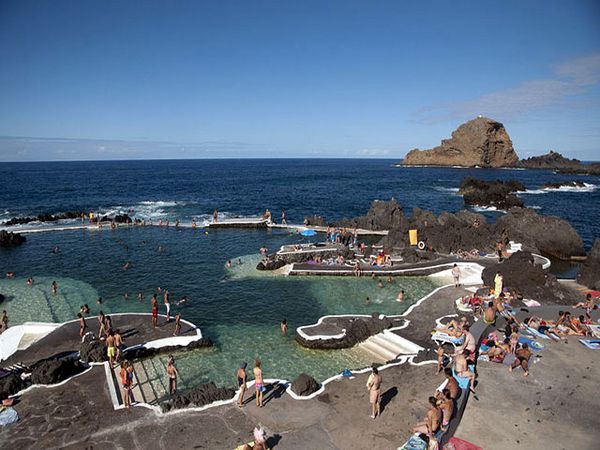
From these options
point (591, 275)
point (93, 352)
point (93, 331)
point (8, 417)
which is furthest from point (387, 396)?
point (591, 275)

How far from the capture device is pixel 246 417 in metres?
14.0

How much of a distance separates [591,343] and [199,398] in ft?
55.5

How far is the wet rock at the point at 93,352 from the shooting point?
1909 centimetres

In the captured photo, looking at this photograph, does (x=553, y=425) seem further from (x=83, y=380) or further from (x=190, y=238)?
(x=190, y=238)

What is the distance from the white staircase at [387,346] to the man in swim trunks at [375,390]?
6.77 metres

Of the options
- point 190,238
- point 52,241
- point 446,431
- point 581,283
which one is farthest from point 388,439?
point 52,241

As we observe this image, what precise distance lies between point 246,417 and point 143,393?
6.21 m

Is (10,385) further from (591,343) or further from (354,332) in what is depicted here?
(591,343)

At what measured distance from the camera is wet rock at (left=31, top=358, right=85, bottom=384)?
16891 mm

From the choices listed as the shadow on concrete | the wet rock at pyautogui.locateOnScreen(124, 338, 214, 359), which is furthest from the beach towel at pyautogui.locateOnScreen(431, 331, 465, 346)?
the wet rock at pyautogui.locateOnScreen(124, 338, 214, 359)

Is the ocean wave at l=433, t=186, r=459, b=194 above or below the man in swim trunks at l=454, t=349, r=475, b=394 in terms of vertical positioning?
above

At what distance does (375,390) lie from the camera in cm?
1324

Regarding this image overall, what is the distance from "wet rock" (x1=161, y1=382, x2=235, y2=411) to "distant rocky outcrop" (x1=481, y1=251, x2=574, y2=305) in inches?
793

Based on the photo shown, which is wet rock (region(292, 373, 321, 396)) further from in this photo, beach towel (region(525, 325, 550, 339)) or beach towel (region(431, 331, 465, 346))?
beach towel (region(525, 325, 550, 339))
